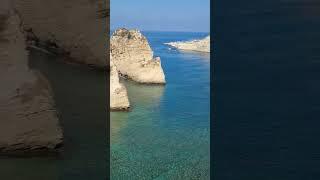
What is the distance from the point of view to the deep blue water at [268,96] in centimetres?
308

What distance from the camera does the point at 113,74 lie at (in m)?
6.68

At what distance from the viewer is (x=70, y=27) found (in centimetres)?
494

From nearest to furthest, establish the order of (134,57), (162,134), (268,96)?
(268,96) < (162,134) < (134,57)

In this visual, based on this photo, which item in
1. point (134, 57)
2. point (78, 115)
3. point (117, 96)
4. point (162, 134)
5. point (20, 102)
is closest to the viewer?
point (20, 102)

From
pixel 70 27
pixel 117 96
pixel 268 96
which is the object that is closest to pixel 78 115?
pixel 70 27

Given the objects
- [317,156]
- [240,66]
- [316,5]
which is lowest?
[317,156]

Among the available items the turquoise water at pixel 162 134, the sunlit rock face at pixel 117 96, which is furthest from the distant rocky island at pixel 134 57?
the sunlit rock face at pixel 117 96

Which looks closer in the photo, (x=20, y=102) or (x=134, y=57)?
(x=20, y=102)

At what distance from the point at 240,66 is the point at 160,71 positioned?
6.12 metres

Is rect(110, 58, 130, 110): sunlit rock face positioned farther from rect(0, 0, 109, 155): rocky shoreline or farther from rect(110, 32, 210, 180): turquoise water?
rect(0, 0, 109, 155): rocky shoreline

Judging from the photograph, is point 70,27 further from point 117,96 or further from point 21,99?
point 117,96

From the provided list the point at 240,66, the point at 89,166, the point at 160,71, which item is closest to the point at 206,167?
the point at 89,166

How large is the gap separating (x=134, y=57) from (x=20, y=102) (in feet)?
17.6

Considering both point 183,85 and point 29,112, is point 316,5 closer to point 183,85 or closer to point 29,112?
point 29,112
